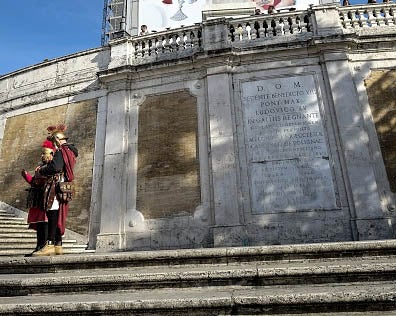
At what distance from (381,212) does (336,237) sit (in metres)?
1.23

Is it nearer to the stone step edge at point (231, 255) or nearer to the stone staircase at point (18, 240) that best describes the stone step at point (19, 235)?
the stone staircase at point (18, 240)

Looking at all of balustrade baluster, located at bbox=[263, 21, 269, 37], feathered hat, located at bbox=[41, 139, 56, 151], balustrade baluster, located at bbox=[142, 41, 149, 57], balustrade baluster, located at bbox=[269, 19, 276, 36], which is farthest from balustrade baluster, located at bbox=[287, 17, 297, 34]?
feathered hat, located at bbox=[41, 139, 56, 151]

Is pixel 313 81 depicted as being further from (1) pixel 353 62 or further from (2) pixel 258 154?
(2) pixel 258 154

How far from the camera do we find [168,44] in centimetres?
1011

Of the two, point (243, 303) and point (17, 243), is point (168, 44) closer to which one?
point (17, 243)

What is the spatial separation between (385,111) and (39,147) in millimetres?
10407

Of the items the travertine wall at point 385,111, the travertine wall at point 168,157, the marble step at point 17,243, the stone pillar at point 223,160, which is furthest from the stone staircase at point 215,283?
the travertine wall at point 385,111

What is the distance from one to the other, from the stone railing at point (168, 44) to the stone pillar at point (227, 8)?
5.29 metres

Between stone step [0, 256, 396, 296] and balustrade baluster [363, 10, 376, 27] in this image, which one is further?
balustrade baluster [363, 10, 376, 27]

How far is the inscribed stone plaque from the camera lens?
26.4 ft

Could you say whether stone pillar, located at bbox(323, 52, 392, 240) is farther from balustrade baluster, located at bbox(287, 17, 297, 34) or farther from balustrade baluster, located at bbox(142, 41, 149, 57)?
balustrade baluster, located at bbox(142, 41, 149, 57)

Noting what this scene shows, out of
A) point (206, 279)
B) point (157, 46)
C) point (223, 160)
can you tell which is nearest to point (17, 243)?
point (223, 160)

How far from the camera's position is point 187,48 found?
9867mm

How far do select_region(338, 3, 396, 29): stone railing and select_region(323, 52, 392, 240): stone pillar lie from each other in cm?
139
